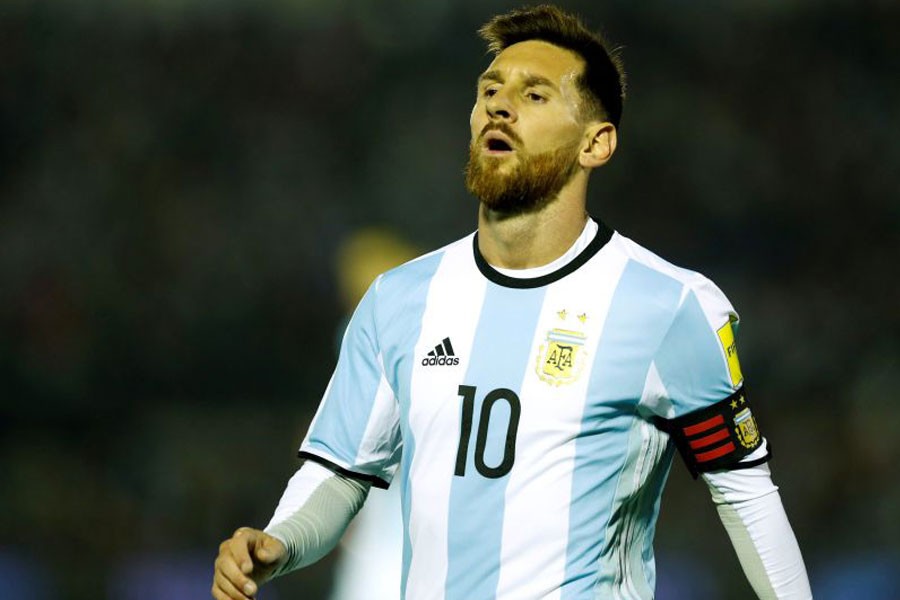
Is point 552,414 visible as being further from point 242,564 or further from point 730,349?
point 242,564

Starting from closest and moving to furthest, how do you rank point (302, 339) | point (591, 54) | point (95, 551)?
point (591, 54) < point (95, 551) < point (302, 339)

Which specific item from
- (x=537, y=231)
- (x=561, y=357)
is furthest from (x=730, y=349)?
(x=537, y=231)

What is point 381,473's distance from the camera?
8.73 ft

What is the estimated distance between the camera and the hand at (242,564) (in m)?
2.14

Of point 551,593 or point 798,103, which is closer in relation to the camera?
point 551,593

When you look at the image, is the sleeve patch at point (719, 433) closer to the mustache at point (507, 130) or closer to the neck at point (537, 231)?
the neck at point (537, 231)

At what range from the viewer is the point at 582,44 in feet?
8.62

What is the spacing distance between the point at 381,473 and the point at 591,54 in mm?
991

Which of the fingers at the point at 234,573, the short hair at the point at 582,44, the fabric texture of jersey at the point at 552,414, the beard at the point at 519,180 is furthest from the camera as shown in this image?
the short hair at the point at 582,44

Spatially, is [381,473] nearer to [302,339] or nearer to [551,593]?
[551,593]

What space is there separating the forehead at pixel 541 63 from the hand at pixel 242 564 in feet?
3.47

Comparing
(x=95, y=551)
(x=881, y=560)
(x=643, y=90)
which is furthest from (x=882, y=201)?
(x=95, y=551)

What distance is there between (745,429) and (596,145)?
0.66 m

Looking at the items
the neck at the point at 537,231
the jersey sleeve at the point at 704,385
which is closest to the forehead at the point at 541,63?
the neck at the point at 537,231
